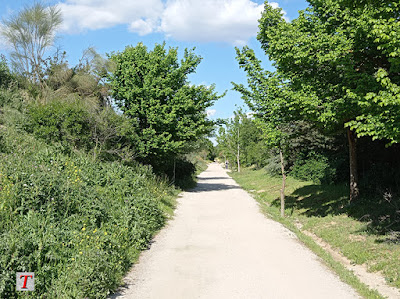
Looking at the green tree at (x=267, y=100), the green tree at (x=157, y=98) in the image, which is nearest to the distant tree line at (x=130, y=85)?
the green tree at (x=157, y=98)

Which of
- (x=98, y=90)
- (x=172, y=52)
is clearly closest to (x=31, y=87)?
(x=98, y=90)

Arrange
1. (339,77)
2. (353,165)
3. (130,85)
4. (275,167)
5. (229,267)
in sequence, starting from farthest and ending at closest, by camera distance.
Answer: (275,167) → (130,85) → (353,165) → (339,77) → (229,267)

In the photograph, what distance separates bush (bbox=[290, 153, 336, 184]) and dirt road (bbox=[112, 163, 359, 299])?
925cm

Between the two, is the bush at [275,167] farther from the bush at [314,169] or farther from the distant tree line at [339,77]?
the distant tree line at [339,77]

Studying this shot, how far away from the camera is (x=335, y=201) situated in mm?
14211

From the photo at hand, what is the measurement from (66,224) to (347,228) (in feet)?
26.2

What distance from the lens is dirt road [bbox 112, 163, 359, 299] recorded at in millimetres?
5516

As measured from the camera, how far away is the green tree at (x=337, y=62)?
25.2ft

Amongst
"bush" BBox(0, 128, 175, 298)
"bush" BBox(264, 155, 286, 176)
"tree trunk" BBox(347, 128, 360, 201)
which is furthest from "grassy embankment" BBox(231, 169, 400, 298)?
"bush" BBox(264, 155, 286, 176)

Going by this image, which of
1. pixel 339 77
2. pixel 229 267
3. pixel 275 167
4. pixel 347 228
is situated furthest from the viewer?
pixel 275 167

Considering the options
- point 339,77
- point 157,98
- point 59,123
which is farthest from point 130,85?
point 339,77

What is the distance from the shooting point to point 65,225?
6355mm

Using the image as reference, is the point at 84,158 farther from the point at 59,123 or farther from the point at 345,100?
the point at 345,100

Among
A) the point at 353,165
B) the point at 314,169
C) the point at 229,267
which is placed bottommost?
the point at 229,267
